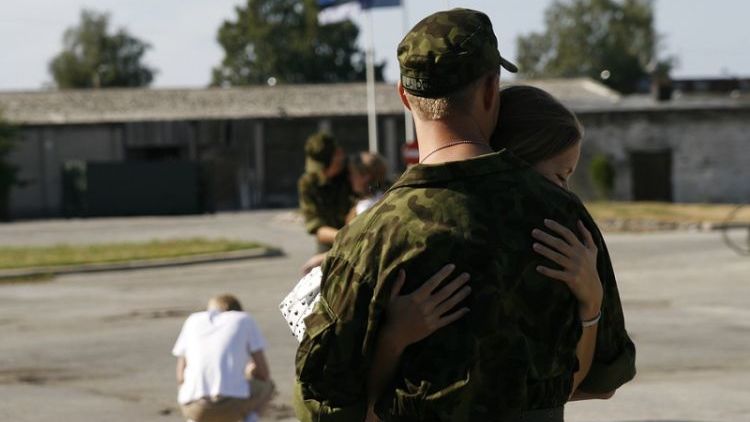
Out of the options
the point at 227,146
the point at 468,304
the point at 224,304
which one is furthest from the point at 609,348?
the point at 227,146

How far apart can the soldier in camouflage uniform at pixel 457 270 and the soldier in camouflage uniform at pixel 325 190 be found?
603 centimetres

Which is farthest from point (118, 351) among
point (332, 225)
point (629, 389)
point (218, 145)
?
point (218, 145)

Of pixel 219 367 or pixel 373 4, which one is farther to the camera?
pixel 373 4

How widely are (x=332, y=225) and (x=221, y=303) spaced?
197 cm

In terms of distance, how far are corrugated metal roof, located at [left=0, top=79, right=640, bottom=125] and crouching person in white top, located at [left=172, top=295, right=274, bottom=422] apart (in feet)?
153

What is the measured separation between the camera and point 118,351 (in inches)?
483

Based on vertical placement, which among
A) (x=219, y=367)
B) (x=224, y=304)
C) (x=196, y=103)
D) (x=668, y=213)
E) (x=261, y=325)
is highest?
(x=224, y=304)

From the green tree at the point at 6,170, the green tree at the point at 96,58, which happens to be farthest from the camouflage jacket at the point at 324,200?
the green tree at the point at 96,58

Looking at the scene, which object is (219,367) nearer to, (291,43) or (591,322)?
(591,322)

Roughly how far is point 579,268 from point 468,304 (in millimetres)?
263

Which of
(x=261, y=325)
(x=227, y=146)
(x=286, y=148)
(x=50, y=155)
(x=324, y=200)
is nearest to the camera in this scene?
(x=324, y=200)

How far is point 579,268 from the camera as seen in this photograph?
289cm

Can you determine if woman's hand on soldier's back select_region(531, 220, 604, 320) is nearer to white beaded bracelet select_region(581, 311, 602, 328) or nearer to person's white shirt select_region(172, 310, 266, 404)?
white beaded bracelet select_region(581, 311, 602, 328)

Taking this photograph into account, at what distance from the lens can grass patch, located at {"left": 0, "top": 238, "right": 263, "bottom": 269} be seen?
24.0 metres
